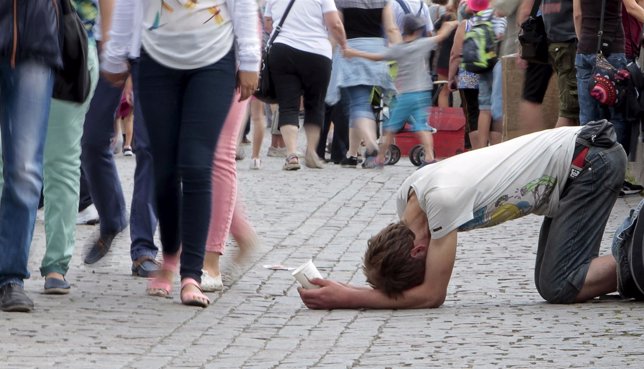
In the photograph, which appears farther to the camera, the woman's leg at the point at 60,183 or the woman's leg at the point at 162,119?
the woman's leg at the point at 60,183

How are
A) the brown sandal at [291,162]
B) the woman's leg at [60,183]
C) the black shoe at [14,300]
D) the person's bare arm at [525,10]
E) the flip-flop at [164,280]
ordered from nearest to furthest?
the black shoe at [14,300] < the flip-flop at [164,280] < the woman's leg at [60,183] < the person's bare arm at [525,10] < the brown sandal at [291,162]

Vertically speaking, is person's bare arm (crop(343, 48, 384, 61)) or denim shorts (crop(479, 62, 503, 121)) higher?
person's bare arm (crop(343, 48, 384, 61))

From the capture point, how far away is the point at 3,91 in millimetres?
6457

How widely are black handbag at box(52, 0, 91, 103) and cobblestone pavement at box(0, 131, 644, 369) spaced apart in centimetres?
88

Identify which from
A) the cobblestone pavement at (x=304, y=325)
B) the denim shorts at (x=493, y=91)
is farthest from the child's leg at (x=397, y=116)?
the cobblestone pavement at (x=304, y=325)

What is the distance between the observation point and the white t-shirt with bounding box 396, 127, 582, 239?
640 cm

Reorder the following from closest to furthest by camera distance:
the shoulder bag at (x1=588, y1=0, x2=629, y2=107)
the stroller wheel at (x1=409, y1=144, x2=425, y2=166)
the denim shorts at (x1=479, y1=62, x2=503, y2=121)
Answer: the shoulder bag at (x1=588, y1=0, x2=629, y2=107) → the denim shorts at (x1=479, y1=62, x2=503, y2=121) → the stroller wheel at (x1=409, y1=144, x2=425, y2=166)

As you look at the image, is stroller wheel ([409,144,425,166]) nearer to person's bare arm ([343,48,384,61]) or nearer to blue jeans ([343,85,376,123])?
blue jeans ([343,85,376,123])

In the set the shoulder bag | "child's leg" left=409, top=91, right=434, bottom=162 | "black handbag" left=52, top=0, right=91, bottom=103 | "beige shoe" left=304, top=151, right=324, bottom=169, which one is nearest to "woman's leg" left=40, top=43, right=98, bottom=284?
"black handbag" left=52, top=0, right=91, bottom=103

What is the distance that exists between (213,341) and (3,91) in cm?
143

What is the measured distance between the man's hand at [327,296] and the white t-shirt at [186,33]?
1.04 metres

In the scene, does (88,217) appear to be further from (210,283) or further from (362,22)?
(362,22)

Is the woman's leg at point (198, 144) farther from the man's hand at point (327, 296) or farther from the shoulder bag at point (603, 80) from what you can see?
the shoulder bag at point (603, 80)

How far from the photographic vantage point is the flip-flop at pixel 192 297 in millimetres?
6641
